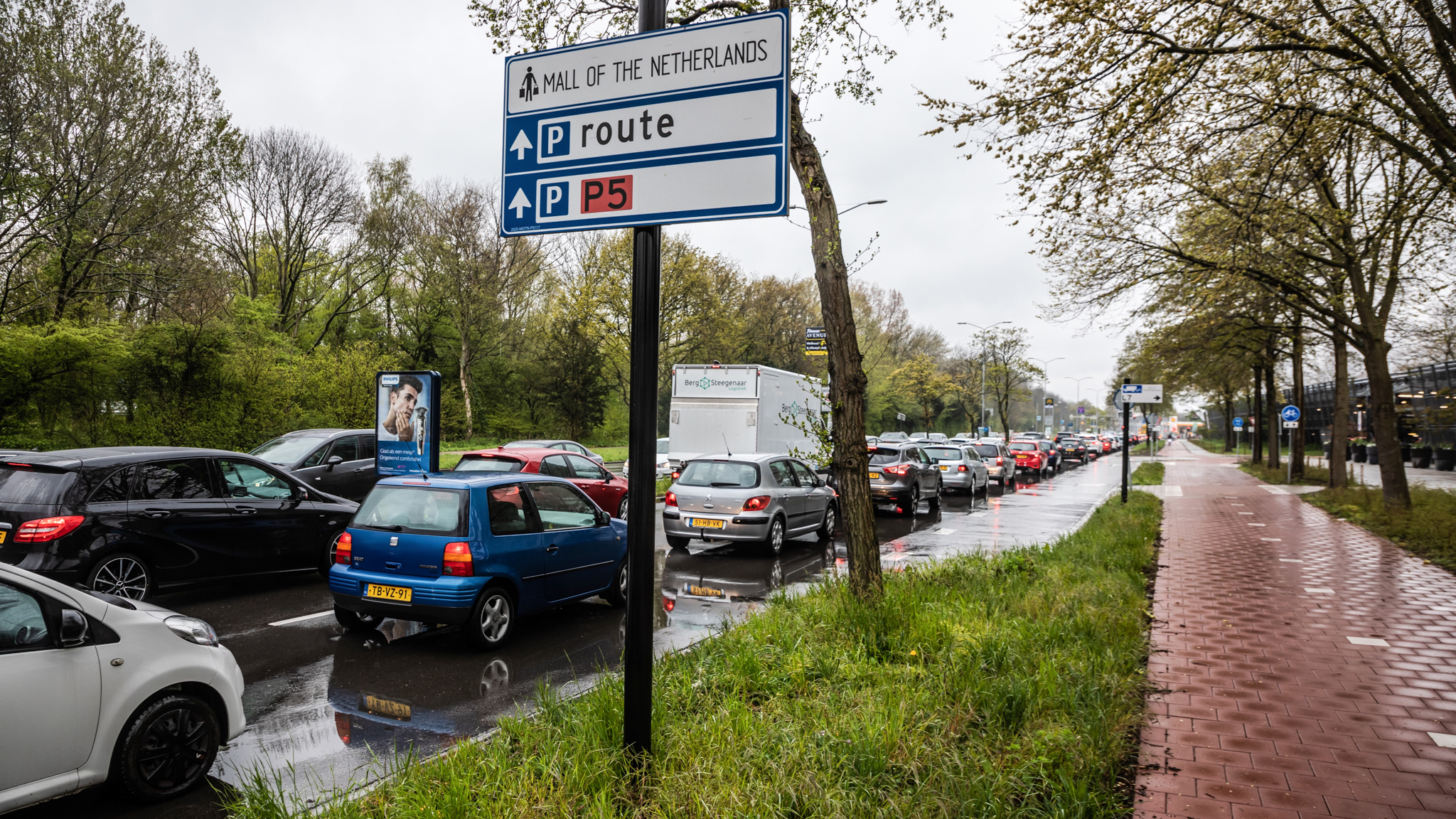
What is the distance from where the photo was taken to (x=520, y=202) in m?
3.37

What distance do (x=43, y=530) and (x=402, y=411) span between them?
19.8 ft

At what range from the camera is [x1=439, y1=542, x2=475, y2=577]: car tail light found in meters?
6.49

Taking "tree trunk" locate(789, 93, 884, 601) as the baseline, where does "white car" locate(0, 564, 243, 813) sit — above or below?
below

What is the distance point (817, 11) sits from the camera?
776 cm

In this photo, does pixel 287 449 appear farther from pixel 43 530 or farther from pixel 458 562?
pixel 458 562

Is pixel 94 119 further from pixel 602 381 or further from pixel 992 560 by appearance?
pixel 602 381

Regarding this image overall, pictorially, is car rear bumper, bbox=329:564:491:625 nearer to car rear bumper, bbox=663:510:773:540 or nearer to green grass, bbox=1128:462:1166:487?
car rear bumper, bbox=663:510:773:540

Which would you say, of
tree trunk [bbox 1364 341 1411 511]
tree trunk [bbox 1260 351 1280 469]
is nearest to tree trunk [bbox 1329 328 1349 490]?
tree trunk [bbox 1364 341 1411 511]

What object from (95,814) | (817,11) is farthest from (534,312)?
(95,814)

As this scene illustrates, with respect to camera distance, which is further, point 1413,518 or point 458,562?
point 1413,518

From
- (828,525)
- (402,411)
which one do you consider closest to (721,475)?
(828,525)

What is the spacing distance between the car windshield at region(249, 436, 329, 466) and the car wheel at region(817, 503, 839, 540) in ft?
27.9

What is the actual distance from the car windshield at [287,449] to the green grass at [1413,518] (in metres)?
16.6

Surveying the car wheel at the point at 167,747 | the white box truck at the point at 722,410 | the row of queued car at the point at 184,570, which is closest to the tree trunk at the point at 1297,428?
the white box truck at the point at 722,410
